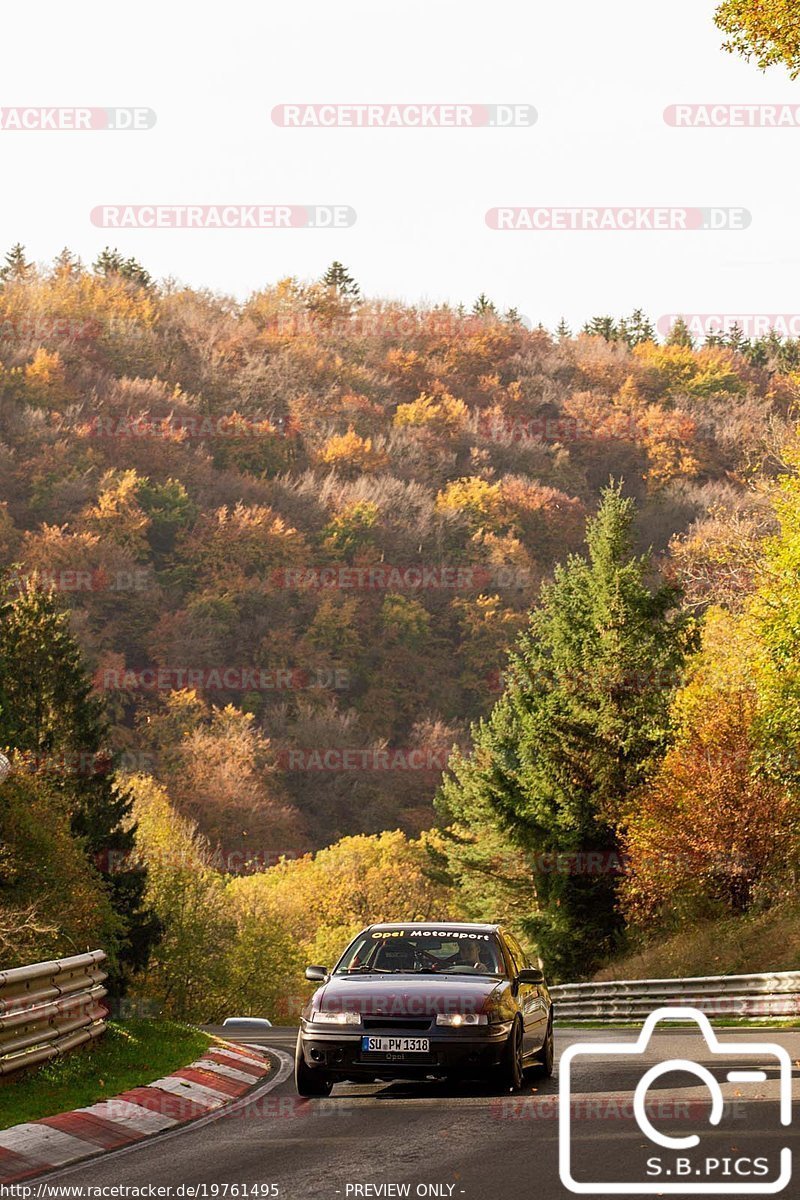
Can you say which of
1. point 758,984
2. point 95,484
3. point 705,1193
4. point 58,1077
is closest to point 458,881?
point 758,984

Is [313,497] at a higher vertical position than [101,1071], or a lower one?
higher

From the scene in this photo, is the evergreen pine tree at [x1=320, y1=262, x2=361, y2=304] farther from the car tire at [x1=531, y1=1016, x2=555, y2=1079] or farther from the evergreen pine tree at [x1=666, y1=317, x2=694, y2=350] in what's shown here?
the car tire at [x1=531, y1=1016, x2=555, y2=1079]

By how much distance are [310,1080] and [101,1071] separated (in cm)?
198

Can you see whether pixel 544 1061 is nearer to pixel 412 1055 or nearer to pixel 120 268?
pixel 412 1055

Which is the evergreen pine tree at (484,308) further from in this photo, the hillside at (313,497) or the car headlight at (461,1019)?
the car headlight at (461,1019)

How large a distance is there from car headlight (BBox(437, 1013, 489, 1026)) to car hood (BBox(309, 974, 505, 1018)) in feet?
0.13

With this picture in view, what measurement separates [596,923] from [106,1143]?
36.3 meters

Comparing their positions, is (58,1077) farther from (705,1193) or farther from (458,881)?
(458,881)

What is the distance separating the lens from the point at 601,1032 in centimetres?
2467

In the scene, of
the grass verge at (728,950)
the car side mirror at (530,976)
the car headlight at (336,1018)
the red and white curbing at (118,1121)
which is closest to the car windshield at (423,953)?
the car side mirror at (530,976)

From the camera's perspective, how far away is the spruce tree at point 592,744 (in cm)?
4547

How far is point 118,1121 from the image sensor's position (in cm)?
1109

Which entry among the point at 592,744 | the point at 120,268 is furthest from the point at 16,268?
the point at 592,744

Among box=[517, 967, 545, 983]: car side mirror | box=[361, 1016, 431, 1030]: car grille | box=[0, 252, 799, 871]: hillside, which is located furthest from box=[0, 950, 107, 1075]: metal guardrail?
box=[0, 252, 799, 871]: hillside
